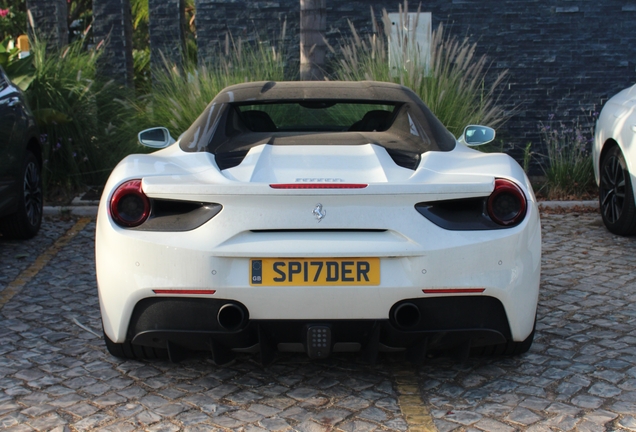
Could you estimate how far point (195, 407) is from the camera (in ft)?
11.7

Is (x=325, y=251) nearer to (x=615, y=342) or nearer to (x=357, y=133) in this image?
(x=357, y=133)

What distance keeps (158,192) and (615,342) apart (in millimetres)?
2553

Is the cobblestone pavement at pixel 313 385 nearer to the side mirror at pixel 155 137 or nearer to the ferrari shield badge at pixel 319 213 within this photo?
the ferrari shield badge at pixel 319 213

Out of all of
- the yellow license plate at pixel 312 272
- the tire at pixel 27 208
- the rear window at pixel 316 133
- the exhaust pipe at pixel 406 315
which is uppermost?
the rear window at pixel 316 133

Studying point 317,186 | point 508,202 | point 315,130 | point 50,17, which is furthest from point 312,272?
point 50,17

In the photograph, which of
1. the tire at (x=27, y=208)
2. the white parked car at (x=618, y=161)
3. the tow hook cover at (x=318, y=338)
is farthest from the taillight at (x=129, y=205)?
the white parked car at (x=618, y=161)

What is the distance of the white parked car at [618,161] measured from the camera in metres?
6.52

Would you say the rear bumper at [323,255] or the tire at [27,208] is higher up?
the rear bumper at [323,255]

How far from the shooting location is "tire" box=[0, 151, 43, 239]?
6691 millimetres

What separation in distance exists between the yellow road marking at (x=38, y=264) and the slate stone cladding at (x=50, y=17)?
7734mm

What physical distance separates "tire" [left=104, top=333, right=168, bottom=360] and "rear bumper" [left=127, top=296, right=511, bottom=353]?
0.43m

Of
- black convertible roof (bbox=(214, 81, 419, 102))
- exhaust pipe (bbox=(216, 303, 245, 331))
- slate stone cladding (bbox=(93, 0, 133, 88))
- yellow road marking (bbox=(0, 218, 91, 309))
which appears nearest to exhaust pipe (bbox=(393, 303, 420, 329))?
exhaust pipe (bbox=(216, 303, 245, 331))

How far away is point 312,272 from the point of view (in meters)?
3.31

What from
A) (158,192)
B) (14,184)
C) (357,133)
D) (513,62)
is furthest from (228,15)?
(158,192)
